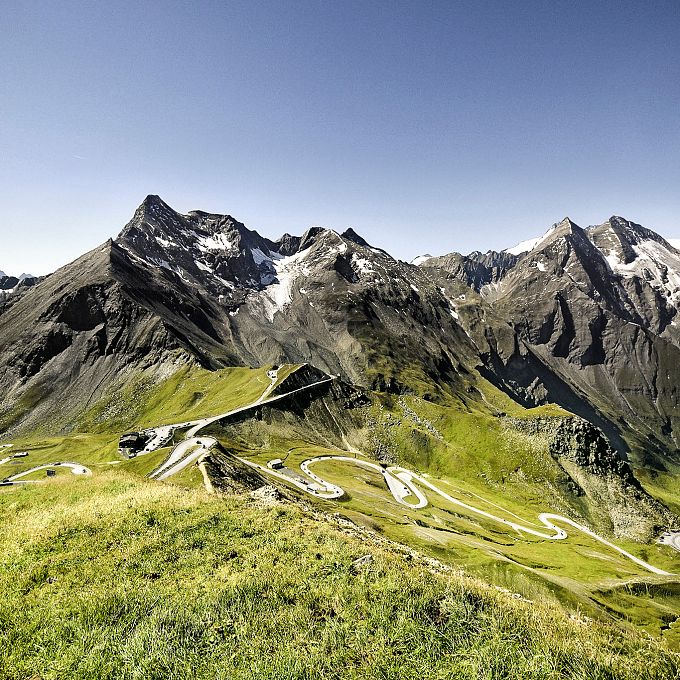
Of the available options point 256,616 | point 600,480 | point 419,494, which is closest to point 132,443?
point 419,494

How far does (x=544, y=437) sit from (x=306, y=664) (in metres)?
207

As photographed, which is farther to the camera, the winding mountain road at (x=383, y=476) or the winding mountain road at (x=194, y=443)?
the winding mountain road at (x=383, y=476)

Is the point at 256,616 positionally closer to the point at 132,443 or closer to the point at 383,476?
the point at 132,443

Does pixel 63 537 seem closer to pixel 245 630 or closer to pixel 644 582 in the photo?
pixel 245 630

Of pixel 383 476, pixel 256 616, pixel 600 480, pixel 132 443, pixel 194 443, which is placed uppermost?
pixel 256 616

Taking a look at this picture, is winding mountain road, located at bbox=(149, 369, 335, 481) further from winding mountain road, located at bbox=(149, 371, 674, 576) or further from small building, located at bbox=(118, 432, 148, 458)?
small building, located at bbox=(118, 432, 148, 458)

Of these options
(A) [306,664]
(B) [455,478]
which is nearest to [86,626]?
(A) [306,664]

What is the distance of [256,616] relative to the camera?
12.7 meters

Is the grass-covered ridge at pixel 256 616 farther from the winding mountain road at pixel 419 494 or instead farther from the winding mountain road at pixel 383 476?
the winding mountain road at pixel 419 494

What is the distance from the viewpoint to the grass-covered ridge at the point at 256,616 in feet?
35.3

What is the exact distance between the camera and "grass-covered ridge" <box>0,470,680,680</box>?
35.3ft

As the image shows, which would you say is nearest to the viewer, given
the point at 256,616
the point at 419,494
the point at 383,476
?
the point at 256,616

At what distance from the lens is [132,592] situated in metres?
14.0

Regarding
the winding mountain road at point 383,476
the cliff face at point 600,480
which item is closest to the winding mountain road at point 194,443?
the winding mountain road at point 383,476
